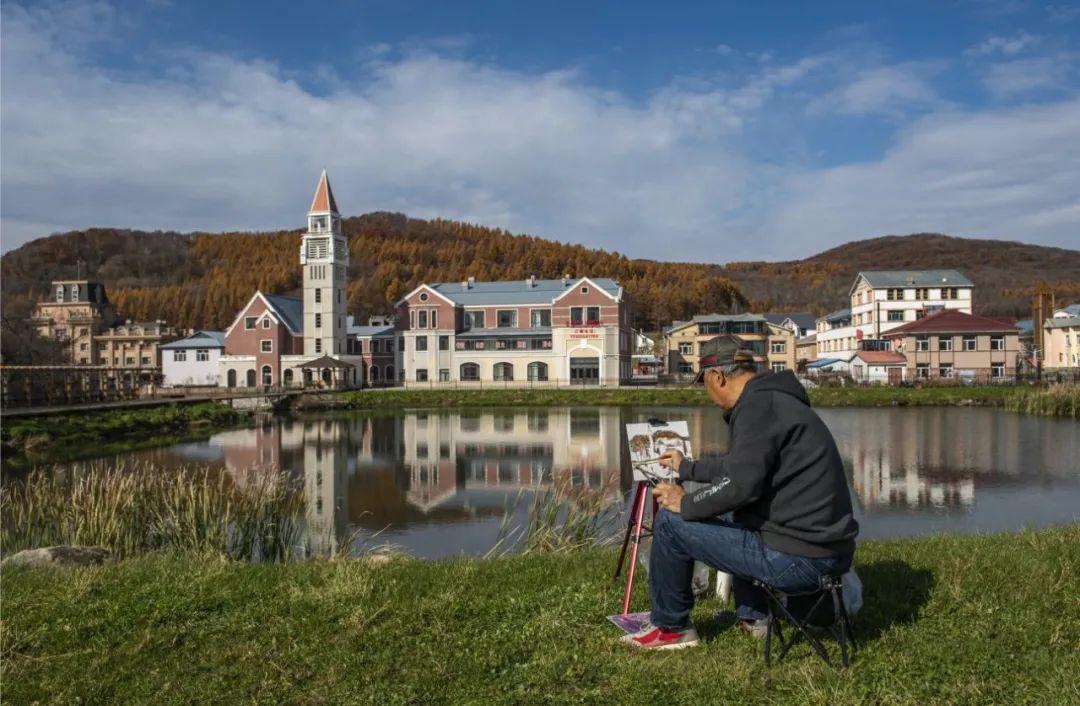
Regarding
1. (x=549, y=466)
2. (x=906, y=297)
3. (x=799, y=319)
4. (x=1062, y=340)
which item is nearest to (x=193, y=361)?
(x=549, y=466)

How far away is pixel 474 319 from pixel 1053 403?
32356 mm

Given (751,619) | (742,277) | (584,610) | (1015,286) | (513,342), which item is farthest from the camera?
(742,277)

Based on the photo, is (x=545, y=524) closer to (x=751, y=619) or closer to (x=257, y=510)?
(x=257, y=510)

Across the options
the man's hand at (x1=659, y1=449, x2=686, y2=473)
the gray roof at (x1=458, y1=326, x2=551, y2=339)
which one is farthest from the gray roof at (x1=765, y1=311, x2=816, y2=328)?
the man's hand at (x1=659, y1=449, x2=686, y2=473)

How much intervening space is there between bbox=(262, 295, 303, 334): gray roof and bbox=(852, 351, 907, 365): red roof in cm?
3572

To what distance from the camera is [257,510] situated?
28.2 ft

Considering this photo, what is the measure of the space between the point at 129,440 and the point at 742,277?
128m

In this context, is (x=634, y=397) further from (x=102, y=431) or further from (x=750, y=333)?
(x=102, y=431)

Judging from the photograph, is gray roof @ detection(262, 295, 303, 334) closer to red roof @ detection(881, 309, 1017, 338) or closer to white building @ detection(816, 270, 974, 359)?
white building @ detection(816, 270, 974, 359)

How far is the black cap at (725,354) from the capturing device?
3.78 m

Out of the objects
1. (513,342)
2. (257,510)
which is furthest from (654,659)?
(513,342)

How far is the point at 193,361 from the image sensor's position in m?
51.5

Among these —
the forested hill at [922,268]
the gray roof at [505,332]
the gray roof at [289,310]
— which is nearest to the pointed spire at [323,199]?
the gray roof at [289,310]

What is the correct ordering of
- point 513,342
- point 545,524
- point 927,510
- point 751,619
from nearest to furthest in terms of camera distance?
point 751,619
point 545,524
point 927,510
point 513,342
